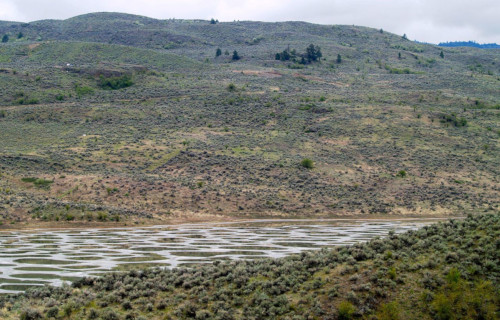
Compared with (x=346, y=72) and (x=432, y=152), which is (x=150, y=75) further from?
(x=432, y=152)

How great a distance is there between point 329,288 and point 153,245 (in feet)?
49.7

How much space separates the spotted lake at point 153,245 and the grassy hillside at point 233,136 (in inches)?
184

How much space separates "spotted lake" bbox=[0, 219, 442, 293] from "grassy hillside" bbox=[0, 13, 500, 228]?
4.67 metres

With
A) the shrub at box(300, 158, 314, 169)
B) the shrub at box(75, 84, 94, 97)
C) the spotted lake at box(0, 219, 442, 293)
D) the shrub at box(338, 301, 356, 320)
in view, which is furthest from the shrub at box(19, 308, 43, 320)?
the shrub at box(75, 84, 94, 97)

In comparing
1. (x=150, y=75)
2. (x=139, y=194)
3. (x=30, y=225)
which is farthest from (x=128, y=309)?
(x=150, y=75)

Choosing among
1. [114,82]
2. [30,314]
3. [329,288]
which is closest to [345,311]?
[329,288]

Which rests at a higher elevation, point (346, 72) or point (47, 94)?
point (346, 72)

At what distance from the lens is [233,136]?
2365 inches

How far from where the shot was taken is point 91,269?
66.6 feet

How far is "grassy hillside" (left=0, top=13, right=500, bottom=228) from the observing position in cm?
4131

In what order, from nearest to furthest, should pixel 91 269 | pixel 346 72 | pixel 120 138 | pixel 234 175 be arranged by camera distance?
pixel 91 269 → pixel 234 175 → pixel 120 138 → pixel 346 72

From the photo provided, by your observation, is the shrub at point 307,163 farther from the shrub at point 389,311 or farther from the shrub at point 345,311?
the shrub at point 345,311

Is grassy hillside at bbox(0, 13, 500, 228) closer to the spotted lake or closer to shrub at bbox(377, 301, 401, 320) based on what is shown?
the spotted lake

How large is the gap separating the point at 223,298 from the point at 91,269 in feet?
28.2
